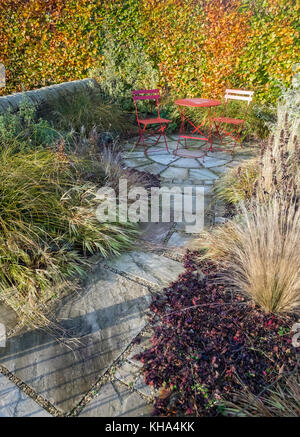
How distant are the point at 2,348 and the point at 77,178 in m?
1.85

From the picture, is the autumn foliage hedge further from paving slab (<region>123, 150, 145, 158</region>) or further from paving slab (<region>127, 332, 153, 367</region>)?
paving slab (<region>127, 332, 153, 367</region>)

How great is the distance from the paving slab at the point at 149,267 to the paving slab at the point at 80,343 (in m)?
0.13

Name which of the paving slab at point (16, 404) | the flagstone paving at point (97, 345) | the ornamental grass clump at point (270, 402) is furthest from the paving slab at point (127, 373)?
the ornamental grass clump at point (270, 402)

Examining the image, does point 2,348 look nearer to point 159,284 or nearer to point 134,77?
point 159,284

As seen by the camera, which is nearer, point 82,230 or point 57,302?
point 57,302

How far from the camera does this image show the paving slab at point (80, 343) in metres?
1.67

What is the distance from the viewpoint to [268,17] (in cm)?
554

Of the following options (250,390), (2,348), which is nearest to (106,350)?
(2,348)

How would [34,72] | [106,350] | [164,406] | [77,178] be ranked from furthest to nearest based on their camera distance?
[34,72] < [77,178] < [106,350] < [164,406]

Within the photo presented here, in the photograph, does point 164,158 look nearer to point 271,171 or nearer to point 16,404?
point 271,171

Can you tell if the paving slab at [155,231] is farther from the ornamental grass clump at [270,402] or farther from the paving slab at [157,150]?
the paving slab at [157,150]

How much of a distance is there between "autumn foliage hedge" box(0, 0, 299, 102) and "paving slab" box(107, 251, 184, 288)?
470cm

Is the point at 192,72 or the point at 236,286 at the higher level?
the point at 192,72

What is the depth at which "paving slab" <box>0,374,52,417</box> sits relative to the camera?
152 centimetres
